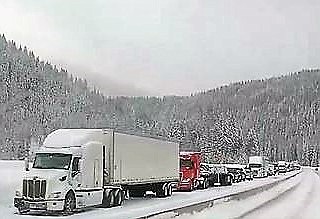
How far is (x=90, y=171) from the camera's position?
27.1m

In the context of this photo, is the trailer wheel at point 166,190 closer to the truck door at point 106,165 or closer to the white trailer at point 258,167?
the truck door at point 106,165

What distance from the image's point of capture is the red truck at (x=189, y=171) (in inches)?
1800

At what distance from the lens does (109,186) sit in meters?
28.8

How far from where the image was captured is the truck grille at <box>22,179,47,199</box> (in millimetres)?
24938

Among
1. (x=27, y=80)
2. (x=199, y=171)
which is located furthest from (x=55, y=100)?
(x=199, y=171)

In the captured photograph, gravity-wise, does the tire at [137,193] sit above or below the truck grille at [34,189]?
below

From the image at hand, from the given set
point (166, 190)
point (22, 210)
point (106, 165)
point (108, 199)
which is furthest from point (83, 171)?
point (166, 190)

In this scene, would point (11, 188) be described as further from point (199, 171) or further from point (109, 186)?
point (199, 171)

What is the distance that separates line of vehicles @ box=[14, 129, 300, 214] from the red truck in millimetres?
8030

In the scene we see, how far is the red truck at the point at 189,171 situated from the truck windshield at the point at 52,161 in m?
19.3

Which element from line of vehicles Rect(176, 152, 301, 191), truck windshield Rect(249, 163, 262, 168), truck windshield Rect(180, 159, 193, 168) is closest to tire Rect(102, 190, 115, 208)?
line of vehicles Rect(176, 152, 301, 191)

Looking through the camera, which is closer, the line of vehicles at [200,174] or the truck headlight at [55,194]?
the truck headlight at [55,194]

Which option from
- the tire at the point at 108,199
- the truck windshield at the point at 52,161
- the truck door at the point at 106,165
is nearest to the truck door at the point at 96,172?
the truck door at the point at 106,165

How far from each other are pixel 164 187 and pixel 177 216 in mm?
18489
